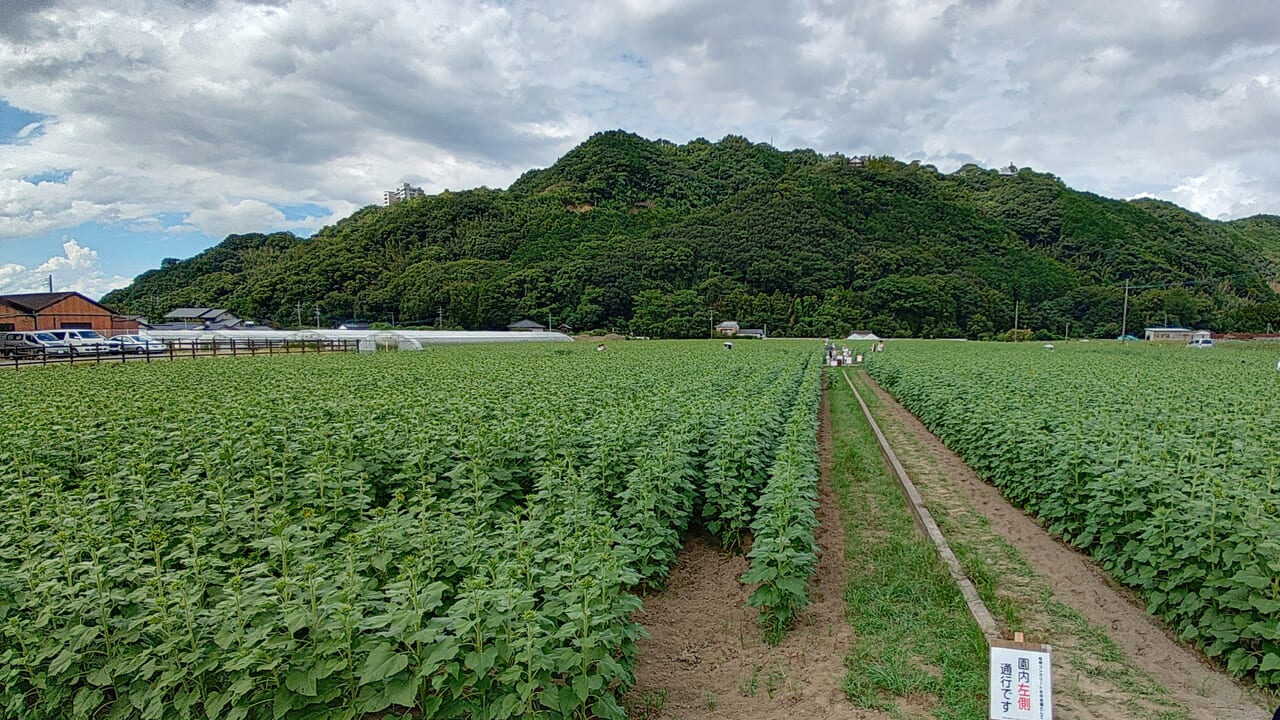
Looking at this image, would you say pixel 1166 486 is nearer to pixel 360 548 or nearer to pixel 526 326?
pixel 360 548

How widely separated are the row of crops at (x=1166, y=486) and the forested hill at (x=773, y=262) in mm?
73023

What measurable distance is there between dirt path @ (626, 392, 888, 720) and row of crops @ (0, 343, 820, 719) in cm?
27

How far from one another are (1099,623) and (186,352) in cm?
4132

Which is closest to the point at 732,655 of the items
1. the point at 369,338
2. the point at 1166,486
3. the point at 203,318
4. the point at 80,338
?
the point at 1166,486

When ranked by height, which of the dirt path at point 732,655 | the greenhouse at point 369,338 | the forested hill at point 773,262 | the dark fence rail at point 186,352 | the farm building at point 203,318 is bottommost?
the dirt path at point 732,655

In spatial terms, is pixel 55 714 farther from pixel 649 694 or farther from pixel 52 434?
pixel 52 434

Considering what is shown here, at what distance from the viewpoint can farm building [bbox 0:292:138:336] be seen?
53.9m

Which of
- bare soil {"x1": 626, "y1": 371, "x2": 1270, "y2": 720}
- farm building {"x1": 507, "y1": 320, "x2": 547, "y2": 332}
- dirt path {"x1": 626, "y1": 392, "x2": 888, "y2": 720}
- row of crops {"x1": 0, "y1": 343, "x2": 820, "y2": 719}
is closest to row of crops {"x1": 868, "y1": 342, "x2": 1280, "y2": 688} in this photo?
bare soil {"x1": 626, "y1": 371, "x2": 1270, "y2": 720}

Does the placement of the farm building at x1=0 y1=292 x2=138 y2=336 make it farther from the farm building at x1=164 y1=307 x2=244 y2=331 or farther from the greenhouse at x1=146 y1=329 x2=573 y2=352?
the farm building at x1=164 y1=307 x2=244 y2=331

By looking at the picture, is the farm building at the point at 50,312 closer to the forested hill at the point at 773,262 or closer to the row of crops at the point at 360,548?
the forested hill at the point at 773,262

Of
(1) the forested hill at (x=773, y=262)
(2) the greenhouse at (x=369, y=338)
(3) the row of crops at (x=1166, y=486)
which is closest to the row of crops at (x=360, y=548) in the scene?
(3) the row of crops at (x=1166, y=486)

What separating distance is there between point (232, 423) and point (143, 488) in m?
3.09

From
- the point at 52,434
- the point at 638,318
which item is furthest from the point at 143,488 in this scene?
the point at 638,318

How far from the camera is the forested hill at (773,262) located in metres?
85.1
